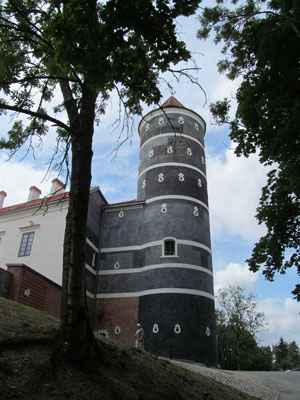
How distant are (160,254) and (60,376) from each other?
19.6m

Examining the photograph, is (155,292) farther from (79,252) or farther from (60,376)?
(60,376)

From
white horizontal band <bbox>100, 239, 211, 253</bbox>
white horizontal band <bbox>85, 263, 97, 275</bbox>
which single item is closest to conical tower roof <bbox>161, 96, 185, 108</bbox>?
white horizontal band <bbox>100, 239, 211, 253</bbox>

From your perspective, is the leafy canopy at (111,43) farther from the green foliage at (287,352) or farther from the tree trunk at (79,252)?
the green foliage at (287,352)

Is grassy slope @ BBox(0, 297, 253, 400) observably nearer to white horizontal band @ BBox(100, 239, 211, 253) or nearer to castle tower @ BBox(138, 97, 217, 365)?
castle tower @ BBox(138, 97, 217, 365)

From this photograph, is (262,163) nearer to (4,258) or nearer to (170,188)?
(170,188)

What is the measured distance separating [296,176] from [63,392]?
657cm

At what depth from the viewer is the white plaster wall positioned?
910 inches

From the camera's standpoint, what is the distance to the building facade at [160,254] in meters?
21.9

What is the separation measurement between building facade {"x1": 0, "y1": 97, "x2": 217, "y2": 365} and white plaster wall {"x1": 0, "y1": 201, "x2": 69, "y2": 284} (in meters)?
0.28

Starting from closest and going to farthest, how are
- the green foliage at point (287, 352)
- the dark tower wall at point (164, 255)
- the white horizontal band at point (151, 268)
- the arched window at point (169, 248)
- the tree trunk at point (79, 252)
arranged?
the tree trunk at point (79, 252), the dark tower wall at point (164, 255), the white horizontal band at point (151, 268), the arched window at point (169, 248), the green foliage at point (287, 352)

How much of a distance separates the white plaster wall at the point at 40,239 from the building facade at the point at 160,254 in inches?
11.2

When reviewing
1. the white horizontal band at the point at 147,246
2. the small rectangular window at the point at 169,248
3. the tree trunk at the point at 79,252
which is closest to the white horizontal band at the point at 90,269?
the white horizontal band at the point at 147,246

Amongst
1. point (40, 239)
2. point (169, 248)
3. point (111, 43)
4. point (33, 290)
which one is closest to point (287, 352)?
point (169, 248)

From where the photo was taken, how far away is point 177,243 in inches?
953
